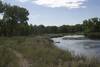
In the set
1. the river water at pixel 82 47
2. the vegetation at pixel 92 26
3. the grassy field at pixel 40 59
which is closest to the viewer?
the grassy field at pixel 40 59

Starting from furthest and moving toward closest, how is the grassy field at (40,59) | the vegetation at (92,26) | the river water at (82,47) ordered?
the vegetation at (92,26), the river water at (82,47), the grassy field at (40,59)

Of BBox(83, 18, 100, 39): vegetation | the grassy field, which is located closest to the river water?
the grassy field

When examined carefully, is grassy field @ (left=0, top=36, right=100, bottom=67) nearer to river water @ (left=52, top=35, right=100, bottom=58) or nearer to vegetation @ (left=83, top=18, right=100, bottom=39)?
river water @ (left=52, top=35, right=100, bottom=58)

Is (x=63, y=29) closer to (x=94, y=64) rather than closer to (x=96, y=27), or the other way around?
(x=96, y=27)

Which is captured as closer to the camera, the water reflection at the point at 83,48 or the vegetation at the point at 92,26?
the water reflection at the point at 83,48

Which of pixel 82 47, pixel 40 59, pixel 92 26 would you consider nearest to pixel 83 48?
pixel 82 47

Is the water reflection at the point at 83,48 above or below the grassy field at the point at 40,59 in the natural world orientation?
below

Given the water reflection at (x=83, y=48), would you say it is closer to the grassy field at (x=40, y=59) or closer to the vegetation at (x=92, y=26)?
the grassy field at (x=40, y=59)

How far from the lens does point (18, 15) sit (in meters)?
76.1

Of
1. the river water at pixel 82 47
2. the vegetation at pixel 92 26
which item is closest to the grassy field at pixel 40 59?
the river water at pixel 82 47

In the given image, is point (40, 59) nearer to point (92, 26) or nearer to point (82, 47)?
point (82, 47)

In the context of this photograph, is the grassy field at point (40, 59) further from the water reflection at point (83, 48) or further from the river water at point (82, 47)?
the water reflection at point (83, 48)

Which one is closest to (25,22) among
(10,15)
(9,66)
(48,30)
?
(10,15)

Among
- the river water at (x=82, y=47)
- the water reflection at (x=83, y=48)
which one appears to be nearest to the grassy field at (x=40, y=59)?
the river water at (x=82, y=47)
